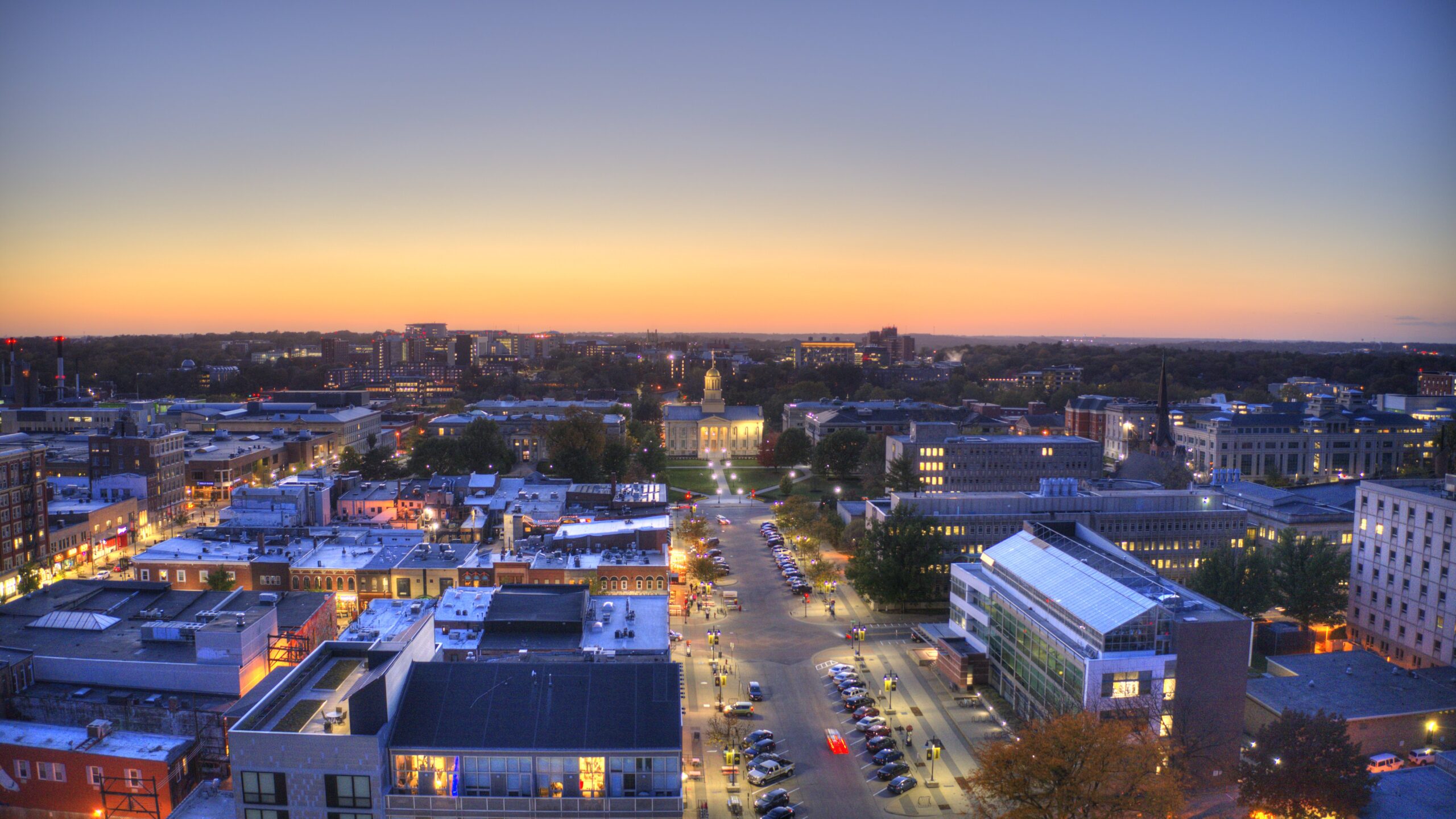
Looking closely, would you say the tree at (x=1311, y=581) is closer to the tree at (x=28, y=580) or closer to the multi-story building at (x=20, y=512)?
the tree at (x=28, y=580)

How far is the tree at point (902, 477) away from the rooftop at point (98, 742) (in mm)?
49113

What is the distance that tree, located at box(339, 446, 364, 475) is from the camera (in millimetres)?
73875

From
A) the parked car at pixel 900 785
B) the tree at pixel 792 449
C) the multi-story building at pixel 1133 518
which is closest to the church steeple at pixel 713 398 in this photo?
the tree at pixel 792 449

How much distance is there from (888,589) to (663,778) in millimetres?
24981

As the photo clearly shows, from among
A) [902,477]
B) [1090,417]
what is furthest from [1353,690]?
[1090,417]

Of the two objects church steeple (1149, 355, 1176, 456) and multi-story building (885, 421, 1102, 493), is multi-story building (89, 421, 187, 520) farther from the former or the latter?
church steeple (1149, 355, 1176, 456)

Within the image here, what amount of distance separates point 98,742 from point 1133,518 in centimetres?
4565

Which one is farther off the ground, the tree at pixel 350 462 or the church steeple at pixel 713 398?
the church steeple at pixel 713 398

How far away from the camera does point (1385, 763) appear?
27984 millimetres

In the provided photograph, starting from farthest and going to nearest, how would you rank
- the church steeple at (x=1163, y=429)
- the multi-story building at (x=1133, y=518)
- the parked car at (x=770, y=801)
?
the church steeple at (x=1163, y=429) → the multi-story building at (x=1133, y=518) → the parked car at (x=770, y=801)

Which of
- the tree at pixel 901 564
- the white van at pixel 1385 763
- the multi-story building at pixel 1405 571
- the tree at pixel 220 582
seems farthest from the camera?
the tree at pixel 901 564

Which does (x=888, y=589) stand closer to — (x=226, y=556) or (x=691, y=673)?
(x=691, y=673)

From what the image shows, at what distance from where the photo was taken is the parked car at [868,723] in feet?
100

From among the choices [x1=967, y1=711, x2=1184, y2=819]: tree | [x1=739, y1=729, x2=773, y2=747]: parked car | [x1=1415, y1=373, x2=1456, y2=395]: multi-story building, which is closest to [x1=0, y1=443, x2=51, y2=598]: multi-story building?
[x1=739, y1=729, x2=773, y2=747]: parked car
